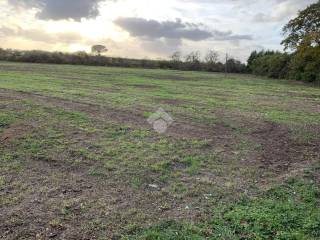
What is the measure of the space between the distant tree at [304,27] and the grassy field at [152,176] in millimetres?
24157

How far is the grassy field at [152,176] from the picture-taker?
152 inches

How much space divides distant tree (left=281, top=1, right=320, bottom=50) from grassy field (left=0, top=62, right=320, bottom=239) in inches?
951

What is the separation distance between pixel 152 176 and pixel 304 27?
33.2 meters

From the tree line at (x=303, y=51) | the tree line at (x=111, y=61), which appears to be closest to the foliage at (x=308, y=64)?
the tree line at (x=303, y=51)

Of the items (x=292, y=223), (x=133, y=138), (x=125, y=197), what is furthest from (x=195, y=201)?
(x=133, y=138)

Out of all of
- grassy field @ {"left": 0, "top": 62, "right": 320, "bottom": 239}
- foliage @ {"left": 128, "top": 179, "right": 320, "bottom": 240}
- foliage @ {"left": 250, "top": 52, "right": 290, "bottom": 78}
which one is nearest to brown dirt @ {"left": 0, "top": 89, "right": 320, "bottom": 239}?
grassy field @ {"left": 0, "top": 62, "right": 320, "bottom": 239}

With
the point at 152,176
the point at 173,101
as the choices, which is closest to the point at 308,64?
the point at 173,101

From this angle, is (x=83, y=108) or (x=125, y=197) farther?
(x=83, y=108)

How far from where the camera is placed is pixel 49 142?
6.79m

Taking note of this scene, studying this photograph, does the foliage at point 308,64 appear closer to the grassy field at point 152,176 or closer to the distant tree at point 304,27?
the distant tree at point 304,27

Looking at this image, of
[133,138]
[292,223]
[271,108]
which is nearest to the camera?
[292,223]

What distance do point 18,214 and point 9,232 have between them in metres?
0.38

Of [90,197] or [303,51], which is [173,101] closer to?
[90,197]

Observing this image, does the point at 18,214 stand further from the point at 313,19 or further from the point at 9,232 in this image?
the point at 313,19
